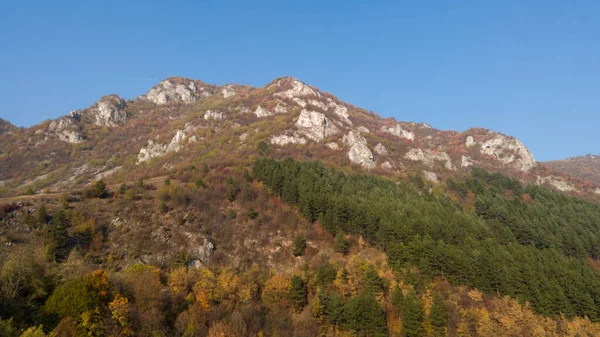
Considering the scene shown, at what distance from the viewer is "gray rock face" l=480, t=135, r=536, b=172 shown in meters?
174

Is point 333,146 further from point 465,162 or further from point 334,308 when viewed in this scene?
point 334,308

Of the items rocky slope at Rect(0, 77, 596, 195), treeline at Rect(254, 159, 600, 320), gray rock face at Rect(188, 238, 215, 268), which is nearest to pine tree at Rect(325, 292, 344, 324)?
treeline at Rect(254, 159, 600, 320)

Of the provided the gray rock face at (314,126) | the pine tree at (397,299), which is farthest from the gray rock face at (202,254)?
the gray rock face at (314,126)

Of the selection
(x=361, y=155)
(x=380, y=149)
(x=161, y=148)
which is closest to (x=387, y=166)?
(x=361, y=155)

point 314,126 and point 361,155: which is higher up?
point 314,126

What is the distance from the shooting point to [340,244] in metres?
73.8

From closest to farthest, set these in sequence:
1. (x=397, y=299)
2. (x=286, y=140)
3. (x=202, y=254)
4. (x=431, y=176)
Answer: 1. (x=397, y=299)
2. (x=202, y=254)
3. (x=431, y=176)
4. (x=286, y=140)

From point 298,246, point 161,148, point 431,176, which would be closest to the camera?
point 298,246

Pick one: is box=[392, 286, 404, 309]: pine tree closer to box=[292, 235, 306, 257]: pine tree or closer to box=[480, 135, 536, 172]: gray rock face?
box=[292, 235, 306, 257]: pine tree

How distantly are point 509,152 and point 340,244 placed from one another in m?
154

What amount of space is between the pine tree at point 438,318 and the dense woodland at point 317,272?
0.19 meters

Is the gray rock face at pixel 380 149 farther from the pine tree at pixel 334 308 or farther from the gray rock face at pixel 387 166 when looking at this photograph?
the pine tree at pixel 334 308

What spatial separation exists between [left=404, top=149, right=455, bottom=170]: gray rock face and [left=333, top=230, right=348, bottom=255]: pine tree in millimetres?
97814

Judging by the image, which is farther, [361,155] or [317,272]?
[361,155]
